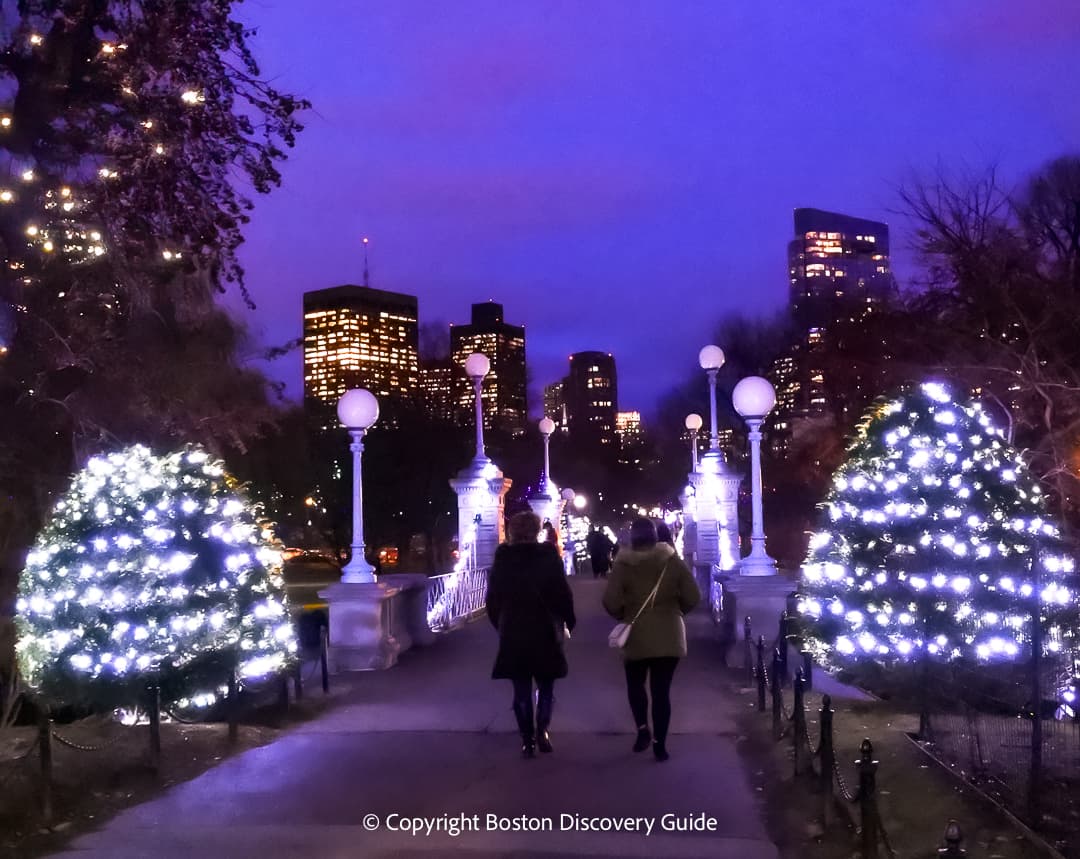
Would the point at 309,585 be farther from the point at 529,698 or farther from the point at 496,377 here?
the point at 529,698

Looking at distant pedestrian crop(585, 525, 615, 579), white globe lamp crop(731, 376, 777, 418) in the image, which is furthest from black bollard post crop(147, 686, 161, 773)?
distant pedestrian crop(585, 525, 615, 579)

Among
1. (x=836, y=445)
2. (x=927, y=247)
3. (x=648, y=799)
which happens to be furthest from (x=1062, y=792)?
(x=836, y=445)

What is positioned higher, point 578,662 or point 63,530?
point 63,530

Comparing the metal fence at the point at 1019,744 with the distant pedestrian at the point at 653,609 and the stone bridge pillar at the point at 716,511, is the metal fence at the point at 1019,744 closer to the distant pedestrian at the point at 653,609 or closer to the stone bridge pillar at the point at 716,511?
the distant pedestrian at the point at 653,609

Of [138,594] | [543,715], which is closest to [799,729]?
[543,715]

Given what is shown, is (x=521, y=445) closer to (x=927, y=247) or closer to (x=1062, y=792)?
(x=927, y=247)

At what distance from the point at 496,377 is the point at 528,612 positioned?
5373 centimetres

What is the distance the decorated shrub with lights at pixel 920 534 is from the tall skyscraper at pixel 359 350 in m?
36.6

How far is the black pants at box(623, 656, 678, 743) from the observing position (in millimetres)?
8188

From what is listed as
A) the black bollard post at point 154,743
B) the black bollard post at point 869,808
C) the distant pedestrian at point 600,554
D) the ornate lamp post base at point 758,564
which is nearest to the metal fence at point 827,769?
the black bollard post at point 869,808

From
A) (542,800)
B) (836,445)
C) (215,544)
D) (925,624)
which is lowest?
(542,800)

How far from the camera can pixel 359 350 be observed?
66.8 meters

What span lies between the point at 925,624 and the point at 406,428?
124 ft

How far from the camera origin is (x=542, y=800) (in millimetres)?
7195
